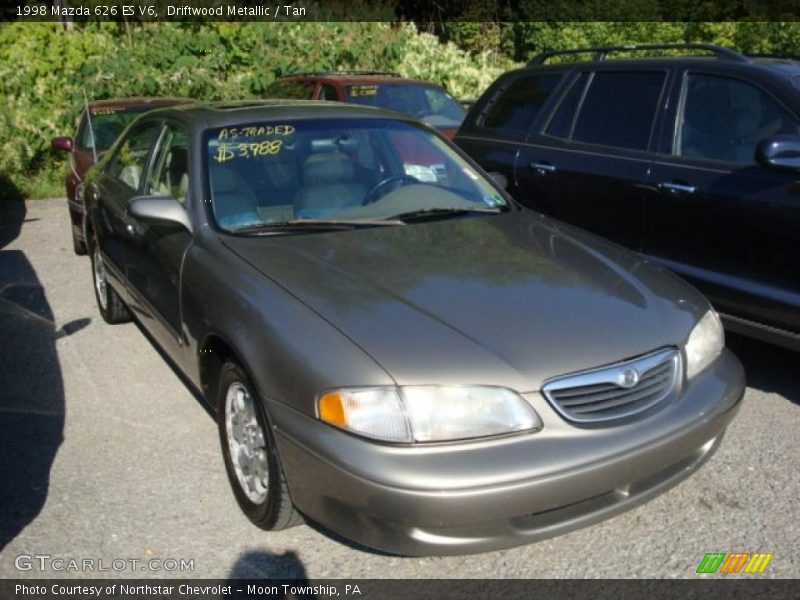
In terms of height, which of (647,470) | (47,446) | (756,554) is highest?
(647,470)

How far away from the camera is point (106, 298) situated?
18.0 ft

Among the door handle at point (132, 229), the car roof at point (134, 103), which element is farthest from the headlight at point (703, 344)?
the car roof at point (134, 103)

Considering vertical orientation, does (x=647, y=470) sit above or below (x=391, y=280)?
below

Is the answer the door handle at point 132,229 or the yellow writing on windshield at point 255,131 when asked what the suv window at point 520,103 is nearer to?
the yellow writing on windshield at point 255,131

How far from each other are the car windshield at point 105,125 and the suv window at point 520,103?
12.2 ft

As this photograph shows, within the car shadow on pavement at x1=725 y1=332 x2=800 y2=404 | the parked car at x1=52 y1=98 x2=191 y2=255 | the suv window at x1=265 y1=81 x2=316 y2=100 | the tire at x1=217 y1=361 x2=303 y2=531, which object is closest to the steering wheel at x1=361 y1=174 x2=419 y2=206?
the tire at x1=217 y1=361 x2=303 y2=531

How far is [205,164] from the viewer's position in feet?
12.1

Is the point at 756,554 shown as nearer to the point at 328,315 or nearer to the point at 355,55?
the point at 328,315

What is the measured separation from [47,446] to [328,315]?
1.87 m

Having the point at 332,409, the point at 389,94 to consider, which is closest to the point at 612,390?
the point at 332,409

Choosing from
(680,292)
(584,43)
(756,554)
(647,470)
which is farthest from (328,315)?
(584,43)

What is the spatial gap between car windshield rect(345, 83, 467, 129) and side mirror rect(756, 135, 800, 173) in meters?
5.04

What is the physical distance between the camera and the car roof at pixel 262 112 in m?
3.96

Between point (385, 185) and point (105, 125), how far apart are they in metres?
4.90
